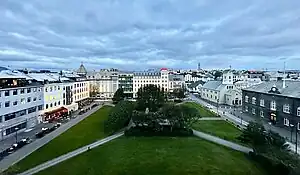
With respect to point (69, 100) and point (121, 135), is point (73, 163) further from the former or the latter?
point (69, 100)

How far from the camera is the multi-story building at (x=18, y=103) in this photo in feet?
145

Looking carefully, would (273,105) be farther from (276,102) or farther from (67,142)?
(67,142)

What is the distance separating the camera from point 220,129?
48125 millimetres

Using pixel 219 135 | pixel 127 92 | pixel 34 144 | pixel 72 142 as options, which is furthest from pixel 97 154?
pixel 127 92

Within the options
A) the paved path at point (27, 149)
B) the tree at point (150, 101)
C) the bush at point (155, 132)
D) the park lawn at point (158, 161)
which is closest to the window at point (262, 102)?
the tree at point (150, 101)

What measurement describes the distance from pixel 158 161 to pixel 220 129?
68.8 feet

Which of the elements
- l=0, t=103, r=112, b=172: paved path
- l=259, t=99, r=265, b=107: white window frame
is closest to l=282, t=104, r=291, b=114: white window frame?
l=259, t=99, r=265, b=107: white window frame

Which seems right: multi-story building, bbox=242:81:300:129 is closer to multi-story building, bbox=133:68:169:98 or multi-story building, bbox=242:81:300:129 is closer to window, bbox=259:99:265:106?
window, bbox=259:99:265:106

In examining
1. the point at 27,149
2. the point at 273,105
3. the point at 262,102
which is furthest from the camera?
the point at 262,102

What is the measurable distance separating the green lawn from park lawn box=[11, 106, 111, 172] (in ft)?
55.7

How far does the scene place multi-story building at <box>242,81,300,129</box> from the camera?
4719 centimetres

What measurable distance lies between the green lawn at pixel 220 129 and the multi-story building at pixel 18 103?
98.2 feet

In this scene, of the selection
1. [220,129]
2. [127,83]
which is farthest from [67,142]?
[127,83]

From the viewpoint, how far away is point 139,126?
43500 millimetres
